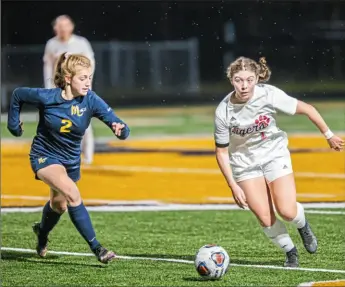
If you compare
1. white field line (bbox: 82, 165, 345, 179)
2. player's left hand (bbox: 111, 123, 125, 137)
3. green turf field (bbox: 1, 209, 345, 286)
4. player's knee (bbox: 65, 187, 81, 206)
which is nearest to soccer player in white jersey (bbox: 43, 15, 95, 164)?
white field line (bbox: 82, 165, 345, 179)

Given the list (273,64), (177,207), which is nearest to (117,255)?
(177,207)

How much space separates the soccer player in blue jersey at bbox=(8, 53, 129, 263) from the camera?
9.46 m

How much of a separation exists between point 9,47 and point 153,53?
4.24 m

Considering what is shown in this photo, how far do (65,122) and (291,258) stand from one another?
2.08 metres

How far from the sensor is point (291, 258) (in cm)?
934

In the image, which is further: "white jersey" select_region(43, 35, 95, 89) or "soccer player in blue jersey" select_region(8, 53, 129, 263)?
"white jersey" select_region(43, 35, 95, 89)

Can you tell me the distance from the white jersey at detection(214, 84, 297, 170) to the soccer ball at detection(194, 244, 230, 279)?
3.04ft

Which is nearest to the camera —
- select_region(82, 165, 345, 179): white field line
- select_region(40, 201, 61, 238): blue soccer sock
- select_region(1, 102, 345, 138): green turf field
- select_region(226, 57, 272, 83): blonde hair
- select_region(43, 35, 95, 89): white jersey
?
select_region(226, 57, 272, 83): blonde hair

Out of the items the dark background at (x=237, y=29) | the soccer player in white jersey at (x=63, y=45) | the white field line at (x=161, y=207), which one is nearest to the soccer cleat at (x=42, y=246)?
the white field line at (x=161, y=207)

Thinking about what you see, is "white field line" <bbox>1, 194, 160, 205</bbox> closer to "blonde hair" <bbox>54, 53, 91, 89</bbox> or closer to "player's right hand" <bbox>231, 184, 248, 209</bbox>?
"blonde hair" <bbox>54, 53, 91, 89</bbox>

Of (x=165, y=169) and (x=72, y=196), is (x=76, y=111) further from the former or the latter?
(x=165, y=169)

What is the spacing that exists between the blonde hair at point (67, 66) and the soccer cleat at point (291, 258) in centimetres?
217

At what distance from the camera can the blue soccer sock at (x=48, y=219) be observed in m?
10.0

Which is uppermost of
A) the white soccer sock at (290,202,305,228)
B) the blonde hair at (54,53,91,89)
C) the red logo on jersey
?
the blonde hair at (54,53,91,89)
